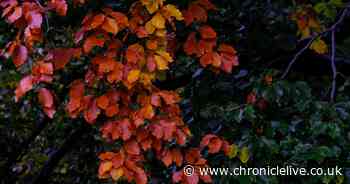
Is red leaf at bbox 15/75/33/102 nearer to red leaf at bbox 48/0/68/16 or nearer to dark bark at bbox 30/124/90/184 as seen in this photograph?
red leaf at bbox 48/0/68/16

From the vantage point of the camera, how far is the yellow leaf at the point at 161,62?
1799mm

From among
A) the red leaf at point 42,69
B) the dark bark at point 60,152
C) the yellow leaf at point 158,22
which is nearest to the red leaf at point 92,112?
the red leaf at point 42,69

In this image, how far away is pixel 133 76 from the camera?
178cm

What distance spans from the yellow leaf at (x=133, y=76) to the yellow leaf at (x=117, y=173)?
32cm

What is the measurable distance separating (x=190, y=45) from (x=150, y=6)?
302 millimetres

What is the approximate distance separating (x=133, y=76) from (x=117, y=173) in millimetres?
342

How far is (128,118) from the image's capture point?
189cm

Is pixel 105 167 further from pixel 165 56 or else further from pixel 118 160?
pixel 165 56

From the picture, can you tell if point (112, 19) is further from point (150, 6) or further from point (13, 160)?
point (13, 160)

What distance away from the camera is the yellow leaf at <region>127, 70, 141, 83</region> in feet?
5.81

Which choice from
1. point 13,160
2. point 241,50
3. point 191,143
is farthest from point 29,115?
point 191,143

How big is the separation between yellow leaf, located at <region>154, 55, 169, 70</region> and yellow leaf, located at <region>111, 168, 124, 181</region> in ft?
1.25

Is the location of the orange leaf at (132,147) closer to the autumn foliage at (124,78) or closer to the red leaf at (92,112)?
the autumn foliage at (124,78)

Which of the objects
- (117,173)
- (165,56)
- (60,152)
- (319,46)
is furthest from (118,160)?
(60,152)
